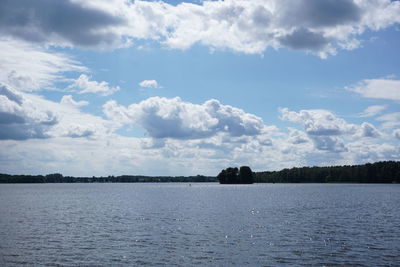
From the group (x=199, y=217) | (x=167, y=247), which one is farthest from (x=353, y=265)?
(x=199, y=217)

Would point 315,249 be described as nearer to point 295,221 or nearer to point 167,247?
point 167,247

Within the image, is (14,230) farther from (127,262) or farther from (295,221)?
(295,221)

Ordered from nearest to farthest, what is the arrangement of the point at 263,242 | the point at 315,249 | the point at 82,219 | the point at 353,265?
the point at 353,265 → the point at 315,249 → the point at 263,242 → the point at 82,219

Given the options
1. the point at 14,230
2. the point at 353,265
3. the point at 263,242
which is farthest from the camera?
the point at 14,230

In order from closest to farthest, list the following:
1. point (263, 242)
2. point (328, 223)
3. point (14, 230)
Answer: point (263, 242)
point (14, 230)
point (328, 223)

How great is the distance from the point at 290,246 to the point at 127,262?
16927mm

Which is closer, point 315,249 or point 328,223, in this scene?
point 315,249

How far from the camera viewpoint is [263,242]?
4303 centimetres

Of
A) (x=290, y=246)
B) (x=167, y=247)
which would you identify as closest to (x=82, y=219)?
(x=167, y=247)

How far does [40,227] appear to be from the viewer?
56.0 metres

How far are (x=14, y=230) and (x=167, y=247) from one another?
24740 mm

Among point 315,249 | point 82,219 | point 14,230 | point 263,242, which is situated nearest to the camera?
point 315,249

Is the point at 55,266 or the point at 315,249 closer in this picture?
the point at 55,266

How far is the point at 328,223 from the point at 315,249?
20.5m
